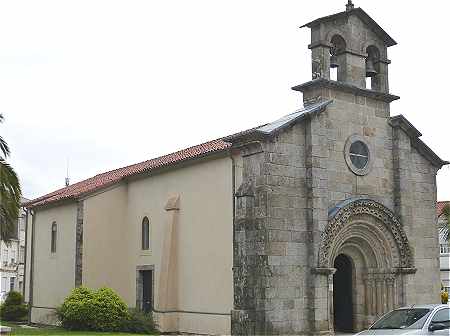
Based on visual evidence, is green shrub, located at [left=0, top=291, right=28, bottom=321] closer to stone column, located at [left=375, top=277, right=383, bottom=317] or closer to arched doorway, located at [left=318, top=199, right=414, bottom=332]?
arched doorway, located at [left=318, top=199, right=414, bottom=332]

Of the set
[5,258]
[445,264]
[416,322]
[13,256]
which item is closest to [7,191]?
[416,322]

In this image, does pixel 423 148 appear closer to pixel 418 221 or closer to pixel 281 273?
pixel 418 221

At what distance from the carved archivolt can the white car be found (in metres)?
4.64

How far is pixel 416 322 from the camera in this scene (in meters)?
15.5

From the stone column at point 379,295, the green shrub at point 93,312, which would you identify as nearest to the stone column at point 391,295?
the stone column at point 379,295

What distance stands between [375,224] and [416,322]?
7.48 m

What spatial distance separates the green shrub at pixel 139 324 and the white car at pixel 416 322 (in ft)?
32.4

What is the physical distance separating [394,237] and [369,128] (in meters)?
3.75

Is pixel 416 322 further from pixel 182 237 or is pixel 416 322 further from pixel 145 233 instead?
pixel 145 233

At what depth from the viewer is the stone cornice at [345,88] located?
22.3 meters

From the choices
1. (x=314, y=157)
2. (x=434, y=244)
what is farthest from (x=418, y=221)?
(x=314, y=157)

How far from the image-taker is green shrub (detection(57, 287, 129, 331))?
2336 centimetres

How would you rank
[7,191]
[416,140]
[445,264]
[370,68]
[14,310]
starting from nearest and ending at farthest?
[7,191] → [370,68] → [416,140] → [14,310] → [445,264]

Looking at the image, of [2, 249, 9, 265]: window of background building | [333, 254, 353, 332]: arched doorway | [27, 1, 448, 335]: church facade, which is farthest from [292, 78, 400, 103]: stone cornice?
[2, 249, 9, 265]: window of background building
